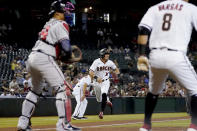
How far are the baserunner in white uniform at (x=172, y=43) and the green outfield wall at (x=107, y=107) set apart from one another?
11793 millimetres

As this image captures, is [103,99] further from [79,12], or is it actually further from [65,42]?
[79,12]

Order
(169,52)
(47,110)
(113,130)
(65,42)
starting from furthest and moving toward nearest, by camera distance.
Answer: (47,110) → (113,130) → (65,42) → (169,52)

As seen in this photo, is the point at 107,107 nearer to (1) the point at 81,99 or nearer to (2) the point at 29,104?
(1) the point at 81,99

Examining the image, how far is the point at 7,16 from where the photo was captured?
32.3 metres

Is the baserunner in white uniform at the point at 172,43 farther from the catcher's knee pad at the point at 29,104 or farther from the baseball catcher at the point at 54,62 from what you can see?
the catcher's knee pad at the point at 29,104

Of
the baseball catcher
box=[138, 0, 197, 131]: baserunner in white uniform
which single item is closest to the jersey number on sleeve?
box=[138, 0, 197, 131]: baserunner in white uniform

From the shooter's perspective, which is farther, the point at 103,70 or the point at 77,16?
the point at 77,16

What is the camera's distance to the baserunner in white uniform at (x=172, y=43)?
5742mm

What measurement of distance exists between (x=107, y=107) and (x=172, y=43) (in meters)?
14.6

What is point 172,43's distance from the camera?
578 centimetres

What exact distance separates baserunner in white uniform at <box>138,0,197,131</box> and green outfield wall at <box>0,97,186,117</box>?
38.7ft

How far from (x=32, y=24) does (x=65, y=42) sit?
24598mm

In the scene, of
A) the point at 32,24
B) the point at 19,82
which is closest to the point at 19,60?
the point at 19,82

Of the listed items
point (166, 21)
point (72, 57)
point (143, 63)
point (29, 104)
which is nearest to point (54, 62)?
point (72, 57)
